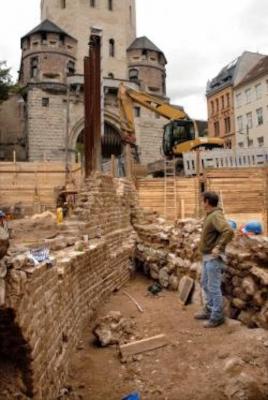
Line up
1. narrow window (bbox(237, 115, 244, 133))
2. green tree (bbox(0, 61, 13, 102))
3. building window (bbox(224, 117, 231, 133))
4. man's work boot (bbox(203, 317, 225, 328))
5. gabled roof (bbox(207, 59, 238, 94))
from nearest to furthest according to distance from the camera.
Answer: man's work boot (bbox(203, 317, 225, 328))
green tree (bbox(0, 61, 13, 102))
narrow window (bbox(237, 115, 244, 133))
gabled roof (bbox(207, 59, 238, 94))
building window (bbox(224, 117, 231, 133))

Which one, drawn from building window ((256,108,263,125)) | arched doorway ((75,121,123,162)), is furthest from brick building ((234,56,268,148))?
arched doorway ((75,121,123,162))

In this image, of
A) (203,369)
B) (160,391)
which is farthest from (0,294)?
A: (203,369)

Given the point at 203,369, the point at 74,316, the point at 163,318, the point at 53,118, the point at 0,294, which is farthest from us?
the point at 53,118

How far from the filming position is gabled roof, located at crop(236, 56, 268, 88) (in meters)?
40.0

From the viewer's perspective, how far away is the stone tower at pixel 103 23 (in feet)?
128

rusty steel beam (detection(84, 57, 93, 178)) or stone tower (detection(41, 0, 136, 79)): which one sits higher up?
stone tower (detection(41, 0, 136, 79))

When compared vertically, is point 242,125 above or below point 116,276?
above

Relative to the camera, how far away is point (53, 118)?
3525 centimetres

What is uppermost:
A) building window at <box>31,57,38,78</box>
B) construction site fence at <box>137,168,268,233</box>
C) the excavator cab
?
building window at <box>31,57,38,78</box>

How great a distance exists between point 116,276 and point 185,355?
4.34 metres

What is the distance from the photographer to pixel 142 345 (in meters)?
5.77

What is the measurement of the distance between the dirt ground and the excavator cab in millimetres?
16742

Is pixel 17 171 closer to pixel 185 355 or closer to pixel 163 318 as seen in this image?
pixel 163 318

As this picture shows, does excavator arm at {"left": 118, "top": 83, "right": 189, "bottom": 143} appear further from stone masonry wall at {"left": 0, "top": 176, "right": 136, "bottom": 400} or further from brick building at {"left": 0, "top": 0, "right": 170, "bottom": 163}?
A: brick building at {"left": 0, "top": 0, "right": 170, "bottom": 163}
